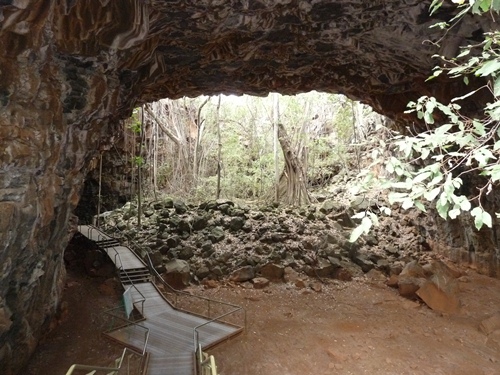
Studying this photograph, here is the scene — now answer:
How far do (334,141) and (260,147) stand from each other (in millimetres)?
4220

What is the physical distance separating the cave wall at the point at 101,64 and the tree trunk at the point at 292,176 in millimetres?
5937

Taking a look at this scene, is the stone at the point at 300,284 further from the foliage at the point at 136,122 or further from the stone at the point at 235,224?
the foliage at the point at 136,122

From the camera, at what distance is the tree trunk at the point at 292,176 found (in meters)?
15.4

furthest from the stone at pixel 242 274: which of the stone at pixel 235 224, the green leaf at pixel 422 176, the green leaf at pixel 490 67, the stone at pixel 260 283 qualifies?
the green leaf at pixel 490 67

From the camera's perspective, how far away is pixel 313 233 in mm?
12773

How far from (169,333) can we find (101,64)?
5574mm

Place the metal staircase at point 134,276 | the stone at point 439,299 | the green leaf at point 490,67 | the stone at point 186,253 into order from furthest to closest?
the stone at point 186,253 < the metal staircase at point 134,276 < the stone at point 439,299 < the green leaf at point 490,67

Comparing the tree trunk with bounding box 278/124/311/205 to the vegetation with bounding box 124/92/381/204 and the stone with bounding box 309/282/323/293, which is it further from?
the stone with bounding box 309/282/323/293

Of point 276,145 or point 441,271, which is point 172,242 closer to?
point 276,145

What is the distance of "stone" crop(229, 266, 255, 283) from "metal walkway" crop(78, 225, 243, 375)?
97.5 inches

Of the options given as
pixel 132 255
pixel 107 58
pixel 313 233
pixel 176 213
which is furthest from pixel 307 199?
pixel 107 58

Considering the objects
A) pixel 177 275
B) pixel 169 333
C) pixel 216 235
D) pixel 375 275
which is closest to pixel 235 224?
pixel 216 235

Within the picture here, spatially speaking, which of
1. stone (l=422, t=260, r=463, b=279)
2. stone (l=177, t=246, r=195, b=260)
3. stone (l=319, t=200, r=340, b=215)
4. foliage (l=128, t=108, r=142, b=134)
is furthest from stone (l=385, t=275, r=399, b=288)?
foliage (l=128, t=108, r=142, b=134)

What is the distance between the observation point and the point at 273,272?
420 inches
